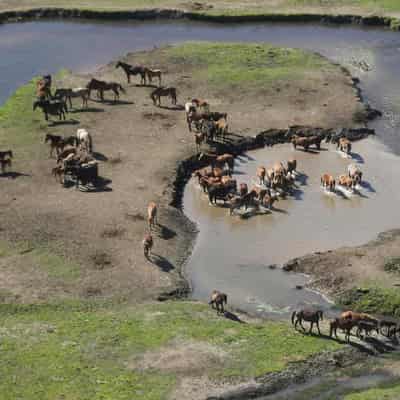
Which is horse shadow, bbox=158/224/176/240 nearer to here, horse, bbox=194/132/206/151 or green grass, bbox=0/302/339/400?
green grass, bbox=0/302/339/400

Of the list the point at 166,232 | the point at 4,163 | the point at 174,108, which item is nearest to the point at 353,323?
the point at 166,232

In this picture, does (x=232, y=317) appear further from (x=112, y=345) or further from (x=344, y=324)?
(x=112, y=345)

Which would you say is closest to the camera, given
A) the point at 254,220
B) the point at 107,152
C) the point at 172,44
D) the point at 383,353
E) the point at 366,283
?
the point at 383,353

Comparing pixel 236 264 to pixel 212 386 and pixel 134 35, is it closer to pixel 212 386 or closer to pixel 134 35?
pixel 212 386

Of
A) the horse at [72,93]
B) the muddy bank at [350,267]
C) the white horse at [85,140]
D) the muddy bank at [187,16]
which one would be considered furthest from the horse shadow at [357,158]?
the muddy bank at [187,16]

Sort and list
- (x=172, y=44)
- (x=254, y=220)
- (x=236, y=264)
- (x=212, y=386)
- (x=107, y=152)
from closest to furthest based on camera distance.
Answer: (x=212, y=386) < (x=236, y=264) < (x=254, y=220) < (x=107, y=152) < (x=172, y=44)

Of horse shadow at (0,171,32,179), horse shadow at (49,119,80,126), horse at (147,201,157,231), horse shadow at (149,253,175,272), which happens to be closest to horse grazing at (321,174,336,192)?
horse at (147,201,157,231)

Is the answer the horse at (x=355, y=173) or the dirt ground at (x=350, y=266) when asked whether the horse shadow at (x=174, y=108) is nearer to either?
the horse at (x=355, y=173)

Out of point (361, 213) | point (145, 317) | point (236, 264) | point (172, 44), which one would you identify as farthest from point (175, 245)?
point (172, 44)
